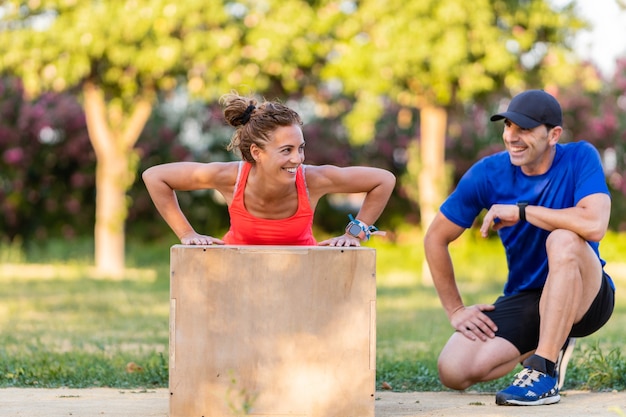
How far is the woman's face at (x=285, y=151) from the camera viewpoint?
488cm

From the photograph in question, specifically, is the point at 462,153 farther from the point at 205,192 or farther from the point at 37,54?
the point at 37,54

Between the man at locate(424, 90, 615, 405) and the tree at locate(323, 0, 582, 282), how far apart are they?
258 inches

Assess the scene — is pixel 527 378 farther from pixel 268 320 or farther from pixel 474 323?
pixel 268 320

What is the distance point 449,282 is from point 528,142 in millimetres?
798

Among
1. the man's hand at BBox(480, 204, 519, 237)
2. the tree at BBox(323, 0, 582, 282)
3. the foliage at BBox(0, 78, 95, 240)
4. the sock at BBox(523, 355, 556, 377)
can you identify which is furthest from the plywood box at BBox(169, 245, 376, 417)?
the foliage at BBox(0, 78, 95, 240)

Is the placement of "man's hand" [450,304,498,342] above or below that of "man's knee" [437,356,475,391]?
above

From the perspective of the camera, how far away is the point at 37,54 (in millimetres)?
11930

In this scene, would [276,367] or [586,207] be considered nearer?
[276,367]

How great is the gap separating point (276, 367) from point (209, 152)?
12753mm

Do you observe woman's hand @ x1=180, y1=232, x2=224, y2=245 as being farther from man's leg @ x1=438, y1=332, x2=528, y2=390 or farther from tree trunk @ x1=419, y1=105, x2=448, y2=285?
tree trunk @ x1=419, y1=105, x2=448, y2=285

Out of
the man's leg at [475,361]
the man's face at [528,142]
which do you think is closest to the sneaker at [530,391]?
the man's leg at [475,361]

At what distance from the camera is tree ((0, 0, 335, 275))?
11.7 metres

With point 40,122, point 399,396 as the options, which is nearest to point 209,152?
point 40,122

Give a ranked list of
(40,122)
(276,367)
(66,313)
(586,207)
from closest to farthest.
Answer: (276,367) < (586,207) < (66,313) < (40,122)
